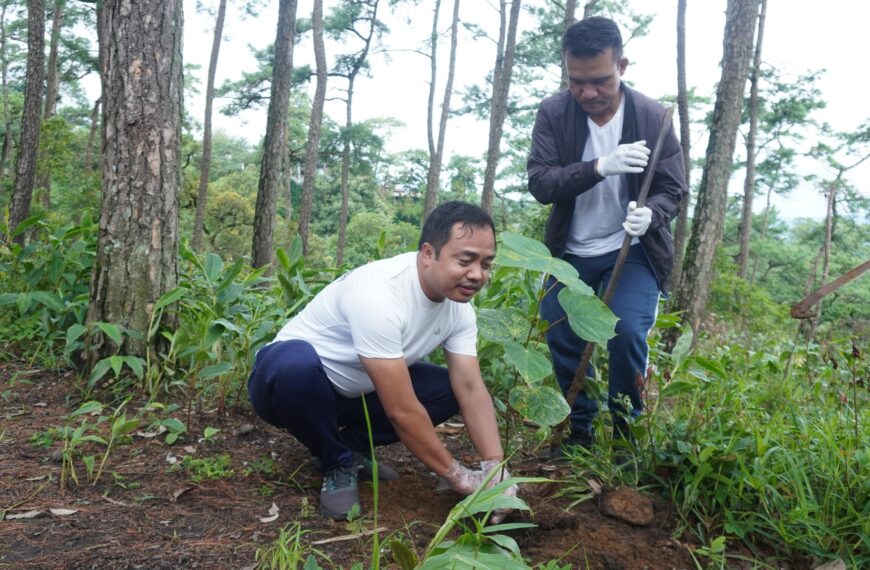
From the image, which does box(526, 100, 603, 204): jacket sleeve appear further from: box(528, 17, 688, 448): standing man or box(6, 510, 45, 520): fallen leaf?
box(6, 510, 45, 520): fallen leaf

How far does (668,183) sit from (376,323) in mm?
1209

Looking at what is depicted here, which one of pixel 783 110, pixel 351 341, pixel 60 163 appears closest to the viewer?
pixel 351 341

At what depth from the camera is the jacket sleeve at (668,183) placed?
2377mm

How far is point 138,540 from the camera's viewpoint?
1.82 meters

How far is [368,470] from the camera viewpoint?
243cm

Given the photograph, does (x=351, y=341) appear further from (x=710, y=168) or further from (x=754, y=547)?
(x=710, y=168)

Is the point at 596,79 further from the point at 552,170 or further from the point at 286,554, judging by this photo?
the point at 286,554

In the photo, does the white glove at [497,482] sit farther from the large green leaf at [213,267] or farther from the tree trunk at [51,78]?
the tree trunk at [51,78]

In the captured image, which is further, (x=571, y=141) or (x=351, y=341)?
(x=571, y=141)

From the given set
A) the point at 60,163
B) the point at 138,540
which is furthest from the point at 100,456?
the point at 60,163

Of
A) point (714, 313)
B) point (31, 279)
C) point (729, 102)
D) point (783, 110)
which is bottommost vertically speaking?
point (714, 313)

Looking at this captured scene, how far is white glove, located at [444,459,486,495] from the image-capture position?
201cm

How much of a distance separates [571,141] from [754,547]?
1452 mm

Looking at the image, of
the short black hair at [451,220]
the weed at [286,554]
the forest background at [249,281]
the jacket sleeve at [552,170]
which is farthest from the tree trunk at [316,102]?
the weed at [286,554]
